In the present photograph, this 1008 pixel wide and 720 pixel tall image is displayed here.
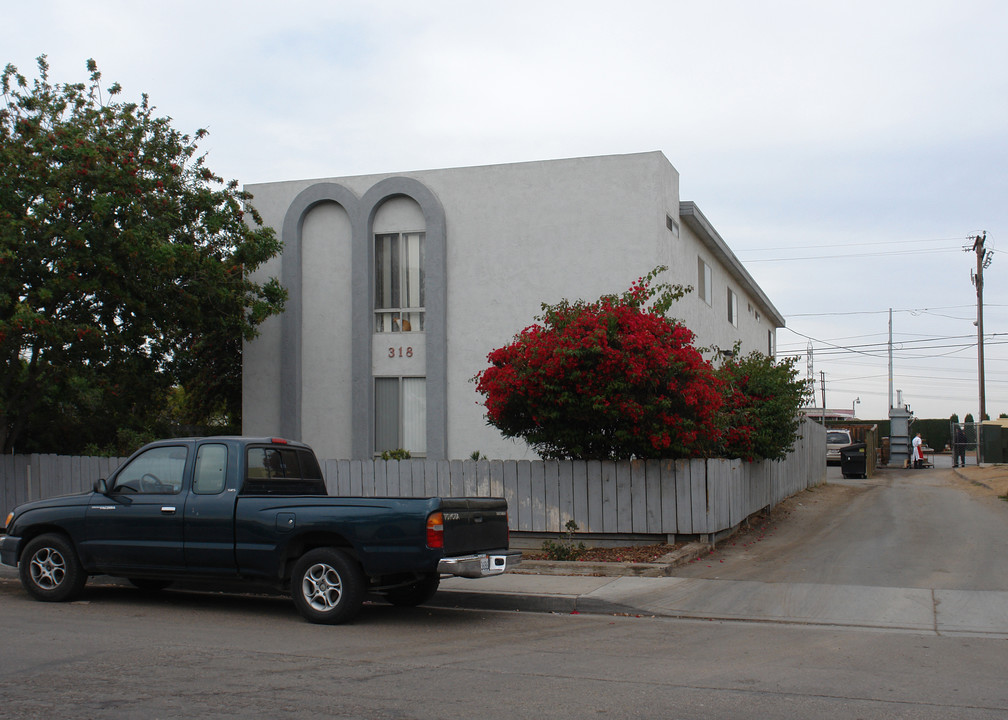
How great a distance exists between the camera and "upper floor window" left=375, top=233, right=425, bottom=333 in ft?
65.5

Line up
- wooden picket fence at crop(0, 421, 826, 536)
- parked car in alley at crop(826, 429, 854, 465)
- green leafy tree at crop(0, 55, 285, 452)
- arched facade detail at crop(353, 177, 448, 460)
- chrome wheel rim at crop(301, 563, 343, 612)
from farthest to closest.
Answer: parked car in alley at crop(826, 429, 854, 465)
arched facade detail at crop(353, 177, 448, 460)
green leafy tree at crop(0, 55, 285, 452)
wooden picket fence at crop(0, 421, 826, 536)
chrome wheel rim at crop(301, 563, 343, 612)

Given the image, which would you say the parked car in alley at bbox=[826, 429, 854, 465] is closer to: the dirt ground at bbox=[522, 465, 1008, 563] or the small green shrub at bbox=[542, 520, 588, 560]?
the dirt ground at bbox=[522, 465, 1008, 563]

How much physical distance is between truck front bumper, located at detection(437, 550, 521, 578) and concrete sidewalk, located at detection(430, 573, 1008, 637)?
93 centimetres

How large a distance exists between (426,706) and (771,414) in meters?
12.1

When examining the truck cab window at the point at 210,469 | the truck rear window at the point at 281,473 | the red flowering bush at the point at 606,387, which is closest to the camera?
the truck cab window at the point at 210,469

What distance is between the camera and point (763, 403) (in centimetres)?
1700

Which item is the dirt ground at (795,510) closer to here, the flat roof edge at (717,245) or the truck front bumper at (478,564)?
the truck front bumper at (478,564)

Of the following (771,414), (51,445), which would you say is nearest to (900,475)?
(771,414)

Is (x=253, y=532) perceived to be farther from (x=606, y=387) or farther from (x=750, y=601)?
(x=750, y=601)

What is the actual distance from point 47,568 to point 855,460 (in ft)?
96.6

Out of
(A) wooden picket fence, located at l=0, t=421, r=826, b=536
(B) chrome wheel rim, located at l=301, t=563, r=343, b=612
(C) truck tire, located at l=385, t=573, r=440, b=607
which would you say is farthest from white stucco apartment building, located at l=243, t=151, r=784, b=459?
(B) chrome wheel rim, located at l=301, t=563, r=343, b=612

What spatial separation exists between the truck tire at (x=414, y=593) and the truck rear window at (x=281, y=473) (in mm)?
1550

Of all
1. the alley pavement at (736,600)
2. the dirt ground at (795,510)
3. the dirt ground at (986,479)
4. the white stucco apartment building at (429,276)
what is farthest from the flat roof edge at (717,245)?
the alley pavement at (736,600)

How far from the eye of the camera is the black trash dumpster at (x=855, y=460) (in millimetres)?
34094
